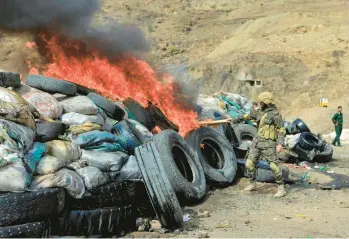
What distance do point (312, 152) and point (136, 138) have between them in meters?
5.03

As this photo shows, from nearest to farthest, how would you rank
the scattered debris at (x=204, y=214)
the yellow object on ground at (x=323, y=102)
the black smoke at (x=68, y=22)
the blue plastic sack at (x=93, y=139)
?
the blue plastic sack at (x=93, y=139)
the scattered debris at (x=204, y=214)
the black smoke at (x=68, y=22)
the yellow object on ground at (x=323, y=102)

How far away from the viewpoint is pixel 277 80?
22.0m

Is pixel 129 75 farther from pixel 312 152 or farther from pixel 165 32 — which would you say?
pixel 165 32

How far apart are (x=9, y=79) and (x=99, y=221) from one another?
2.57 meters

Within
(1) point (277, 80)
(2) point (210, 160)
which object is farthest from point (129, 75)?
(1) point (277, 80)

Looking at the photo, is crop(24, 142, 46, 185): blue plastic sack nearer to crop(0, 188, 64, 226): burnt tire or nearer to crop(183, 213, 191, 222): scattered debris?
crop(0, 188, 64, 226): burnt tire

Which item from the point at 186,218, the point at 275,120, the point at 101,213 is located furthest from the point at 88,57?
the point at 101,213

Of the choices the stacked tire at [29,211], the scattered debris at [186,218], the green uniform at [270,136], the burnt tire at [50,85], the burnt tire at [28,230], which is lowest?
the scattered debris at [186,218]

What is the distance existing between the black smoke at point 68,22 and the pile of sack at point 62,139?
2680mm

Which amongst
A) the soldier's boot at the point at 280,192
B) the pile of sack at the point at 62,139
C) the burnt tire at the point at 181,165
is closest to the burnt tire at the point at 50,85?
the pile of sack at the point at 62,139

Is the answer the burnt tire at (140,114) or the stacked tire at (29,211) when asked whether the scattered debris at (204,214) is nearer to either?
the stacked tire at (29,211)

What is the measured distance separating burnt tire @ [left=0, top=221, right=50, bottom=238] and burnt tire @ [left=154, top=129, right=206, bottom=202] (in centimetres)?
205

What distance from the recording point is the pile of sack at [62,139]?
4.09 m

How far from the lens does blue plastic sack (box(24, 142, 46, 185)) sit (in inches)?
160
